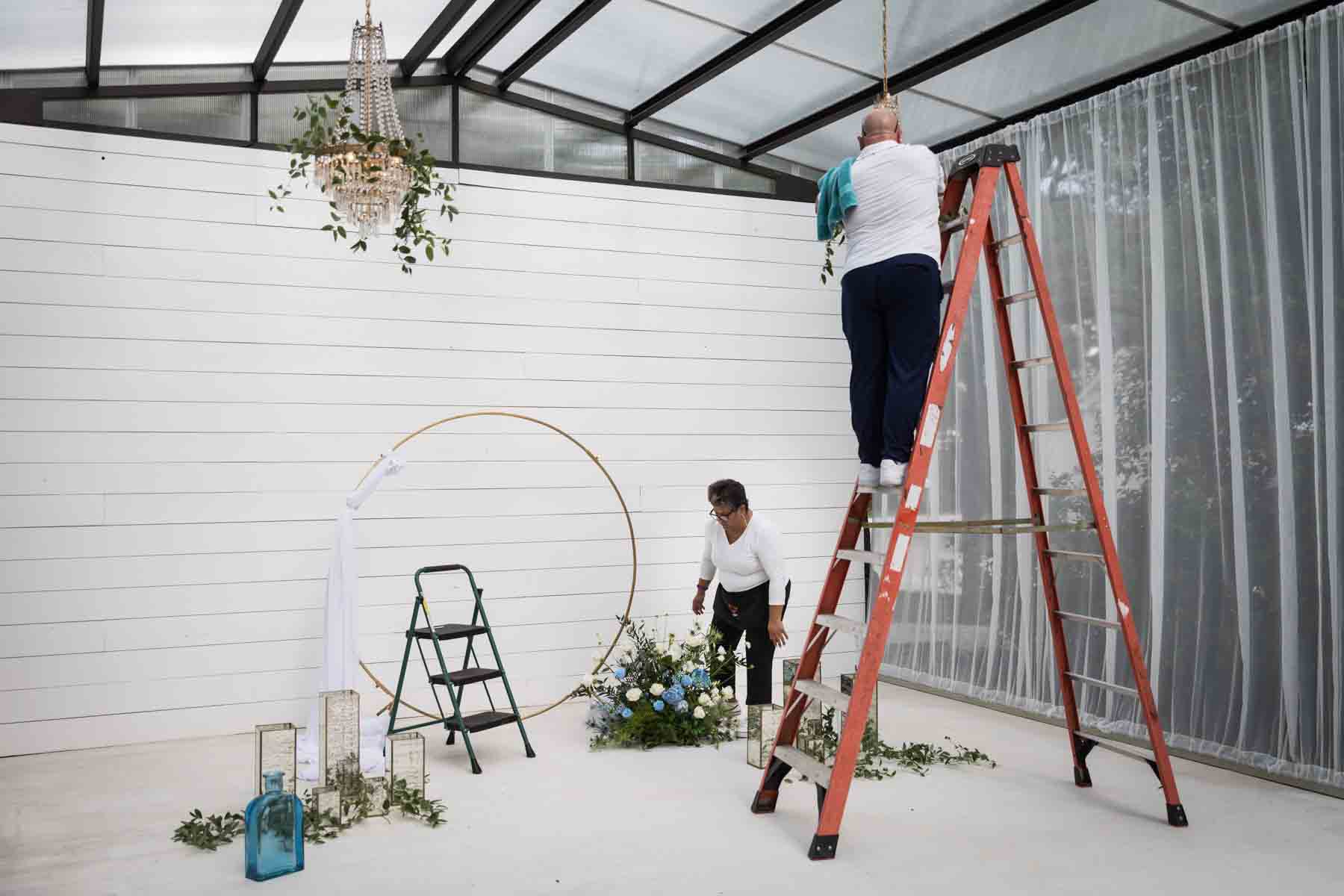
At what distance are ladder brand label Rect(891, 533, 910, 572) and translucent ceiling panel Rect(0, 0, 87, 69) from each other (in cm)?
387

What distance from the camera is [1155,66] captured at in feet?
15.3

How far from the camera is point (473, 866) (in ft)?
11.0

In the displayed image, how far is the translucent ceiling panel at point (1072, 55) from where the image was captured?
4.33m

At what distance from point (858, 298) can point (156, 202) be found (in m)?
3.71

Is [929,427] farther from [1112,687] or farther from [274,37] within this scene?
[274,37]

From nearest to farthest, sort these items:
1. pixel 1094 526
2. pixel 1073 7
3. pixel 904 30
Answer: pixel 1094 526, pixel 1073 7, pixel 904 30

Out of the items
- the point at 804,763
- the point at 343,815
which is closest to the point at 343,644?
the point at 343,815

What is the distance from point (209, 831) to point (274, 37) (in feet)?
11.8

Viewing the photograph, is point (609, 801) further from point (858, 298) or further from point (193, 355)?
point (193, 355)

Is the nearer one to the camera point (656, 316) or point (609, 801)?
point (609, 801)

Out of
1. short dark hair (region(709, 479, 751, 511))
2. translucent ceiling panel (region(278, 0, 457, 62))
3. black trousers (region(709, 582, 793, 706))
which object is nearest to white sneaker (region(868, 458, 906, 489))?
short dark hair (region(709, 479, 751, 511))

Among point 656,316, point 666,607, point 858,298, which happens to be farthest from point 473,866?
point 656,316

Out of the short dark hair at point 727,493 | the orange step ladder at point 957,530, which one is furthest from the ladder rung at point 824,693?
the short dark hair at point 727,493

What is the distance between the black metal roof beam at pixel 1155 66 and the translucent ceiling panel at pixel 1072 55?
0.03 m
